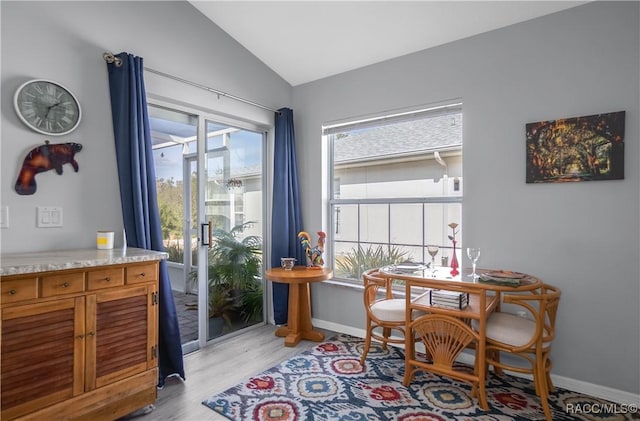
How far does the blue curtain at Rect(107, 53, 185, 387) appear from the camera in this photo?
2307 millimetres

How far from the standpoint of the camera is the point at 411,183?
3.11 meters

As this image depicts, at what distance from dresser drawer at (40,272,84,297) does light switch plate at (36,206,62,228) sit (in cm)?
61

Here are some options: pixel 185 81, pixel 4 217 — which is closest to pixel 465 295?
pixel 185 81

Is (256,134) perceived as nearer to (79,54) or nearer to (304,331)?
(79,54)

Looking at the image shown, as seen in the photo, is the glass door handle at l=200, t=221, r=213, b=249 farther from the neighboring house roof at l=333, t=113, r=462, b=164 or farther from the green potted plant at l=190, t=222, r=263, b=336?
the neighboring house roof at l=333, t=113, r=462, b=164

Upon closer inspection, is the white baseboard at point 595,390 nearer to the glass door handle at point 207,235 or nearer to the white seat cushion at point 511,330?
the white seat cushion at point 511,330

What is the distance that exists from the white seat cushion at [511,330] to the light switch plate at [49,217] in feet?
9.13

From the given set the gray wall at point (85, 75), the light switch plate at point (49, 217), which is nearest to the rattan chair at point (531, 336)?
the gray wall at point (85, 75)

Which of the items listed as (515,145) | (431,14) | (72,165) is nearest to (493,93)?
(515,145)

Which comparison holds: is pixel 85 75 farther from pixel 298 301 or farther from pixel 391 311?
pixel 391 311

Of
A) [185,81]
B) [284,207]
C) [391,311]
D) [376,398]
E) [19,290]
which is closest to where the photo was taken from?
[19,290]

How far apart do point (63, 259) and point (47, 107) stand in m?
1.01

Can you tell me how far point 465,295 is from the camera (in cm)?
231

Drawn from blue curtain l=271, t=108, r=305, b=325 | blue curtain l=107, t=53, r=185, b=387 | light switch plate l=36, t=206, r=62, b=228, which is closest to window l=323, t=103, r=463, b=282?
blue curtain l=271, t=108, r=305, b=325
